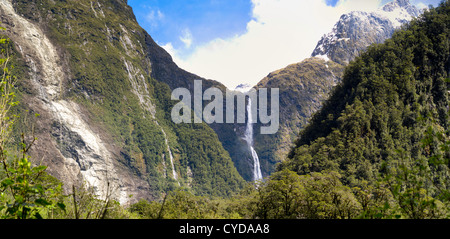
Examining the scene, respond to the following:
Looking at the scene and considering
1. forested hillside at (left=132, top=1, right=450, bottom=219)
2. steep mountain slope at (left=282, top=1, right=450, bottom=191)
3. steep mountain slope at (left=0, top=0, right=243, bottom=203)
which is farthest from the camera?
steep mountain slope at (left=0, top=0, right=243, bottom=203)

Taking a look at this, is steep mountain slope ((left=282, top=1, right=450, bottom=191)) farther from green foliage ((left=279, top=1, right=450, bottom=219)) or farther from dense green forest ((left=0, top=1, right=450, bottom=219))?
dense green forest ((left=0, top=1, right=450, bottom=219))

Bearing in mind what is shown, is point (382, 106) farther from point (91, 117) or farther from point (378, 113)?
point (91, 117)

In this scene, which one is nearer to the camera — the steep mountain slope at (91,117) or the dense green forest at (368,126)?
the dense green forest at (368,126)

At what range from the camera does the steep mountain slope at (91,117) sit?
133m

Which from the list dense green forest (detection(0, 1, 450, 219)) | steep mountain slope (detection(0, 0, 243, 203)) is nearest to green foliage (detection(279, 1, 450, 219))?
dense green forest (detection(0, 1, 450, 219))

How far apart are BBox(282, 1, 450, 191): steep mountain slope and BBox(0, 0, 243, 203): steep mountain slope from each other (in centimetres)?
8402

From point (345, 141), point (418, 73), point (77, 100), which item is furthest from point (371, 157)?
point (77, 100)

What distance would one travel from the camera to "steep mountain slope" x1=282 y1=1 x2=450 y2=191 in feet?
207

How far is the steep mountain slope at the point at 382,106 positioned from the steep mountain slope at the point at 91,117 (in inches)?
3308

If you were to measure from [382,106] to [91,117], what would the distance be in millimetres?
126117

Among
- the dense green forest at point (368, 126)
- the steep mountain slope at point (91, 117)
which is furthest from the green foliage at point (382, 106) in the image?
the steep mountain slope at point (91, 117)

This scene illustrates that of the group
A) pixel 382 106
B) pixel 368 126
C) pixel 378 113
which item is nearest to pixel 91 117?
pixel 368 126

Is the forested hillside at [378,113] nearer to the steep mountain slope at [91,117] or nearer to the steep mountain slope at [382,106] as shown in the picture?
the steep mountain slope at [382,106]
